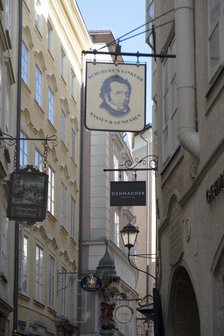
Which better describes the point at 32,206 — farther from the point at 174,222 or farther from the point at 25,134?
the point at 25,134

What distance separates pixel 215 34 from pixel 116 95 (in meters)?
2.33

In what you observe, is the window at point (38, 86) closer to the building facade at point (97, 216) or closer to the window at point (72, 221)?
the window at point (72, 221)

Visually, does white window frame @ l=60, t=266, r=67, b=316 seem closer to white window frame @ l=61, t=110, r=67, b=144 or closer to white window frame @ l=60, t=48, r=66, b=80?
white window frame @ l=61, t=110, r=67, b=144

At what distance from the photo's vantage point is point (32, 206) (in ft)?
50.9

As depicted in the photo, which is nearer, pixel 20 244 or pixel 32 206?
pixel 32 206

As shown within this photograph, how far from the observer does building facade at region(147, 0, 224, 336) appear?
344 inches

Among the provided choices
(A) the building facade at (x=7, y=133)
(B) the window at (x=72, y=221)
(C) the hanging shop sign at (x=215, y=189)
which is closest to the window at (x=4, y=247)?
(A) the building facade at (x=7, y=133)

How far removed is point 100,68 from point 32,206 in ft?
16.7

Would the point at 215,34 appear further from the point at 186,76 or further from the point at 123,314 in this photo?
the point at 123,314

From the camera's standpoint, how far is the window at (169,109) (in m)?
11.8

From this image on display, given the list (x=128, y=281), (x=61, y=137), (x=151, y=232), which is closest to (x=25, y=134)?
(x=61, y=137)

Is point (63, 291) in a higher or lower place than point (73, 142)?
lower

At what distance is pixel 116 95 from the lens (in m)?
11.1

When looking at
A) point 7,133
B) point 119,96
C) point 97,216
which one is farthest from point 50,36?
point 119,96
